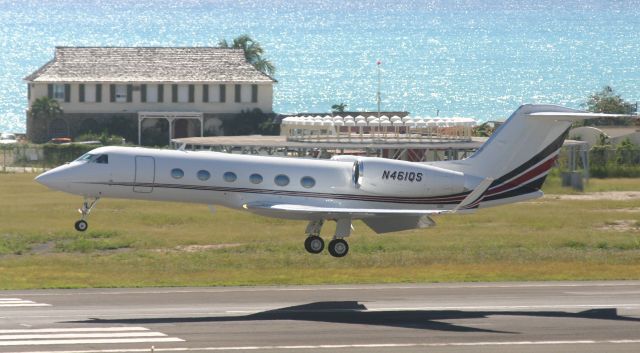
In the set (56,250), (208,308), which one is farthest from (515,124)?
(56,250)

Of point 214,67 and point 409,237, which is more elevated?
point 214,67

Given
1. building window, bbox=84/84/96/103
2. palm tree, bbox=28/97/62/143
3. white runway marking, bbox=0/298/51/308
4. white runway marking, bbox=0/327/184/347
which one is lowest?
white runway marking, bbox=0/327/184/347

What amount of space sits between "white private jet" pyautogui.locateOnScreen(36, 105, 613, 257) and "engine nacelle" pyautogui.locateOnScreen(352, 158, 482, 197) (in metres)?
0.03

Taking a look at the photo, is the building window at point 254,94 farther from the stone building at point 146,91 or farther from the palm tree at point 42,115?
the palm tree at point 42,115

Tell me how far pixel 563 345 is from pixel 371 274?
17704 mm

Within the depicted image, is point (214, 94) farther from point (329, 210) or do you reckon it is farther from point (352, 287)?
point (329, 210)

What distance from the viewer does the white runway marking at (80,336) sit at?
35594 millimetres

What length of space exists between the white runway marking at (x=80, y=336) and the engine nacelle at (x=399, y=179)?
1236 centimetres

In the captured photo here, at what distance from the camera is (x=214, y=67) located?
12162cm

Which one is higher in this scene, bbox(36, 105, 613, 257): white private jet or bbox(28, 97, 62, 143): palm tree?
bbox(28, 97, 62, 143): palm tree

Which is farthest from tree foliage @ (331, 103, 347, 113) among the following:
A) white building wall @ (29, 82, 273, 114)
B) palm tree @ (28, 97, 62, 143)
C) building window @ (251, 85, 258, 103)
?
palm tree @ (28, 97, 62, 143)

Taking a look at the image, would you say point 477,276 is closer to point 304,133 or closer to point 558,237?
point 558,237

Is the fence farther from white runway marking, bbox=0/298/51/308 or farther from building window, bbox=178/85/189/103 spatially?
white runway marking, bbox=0/298/51/308

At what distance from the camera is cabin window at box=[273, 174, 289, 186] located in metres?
47.7
